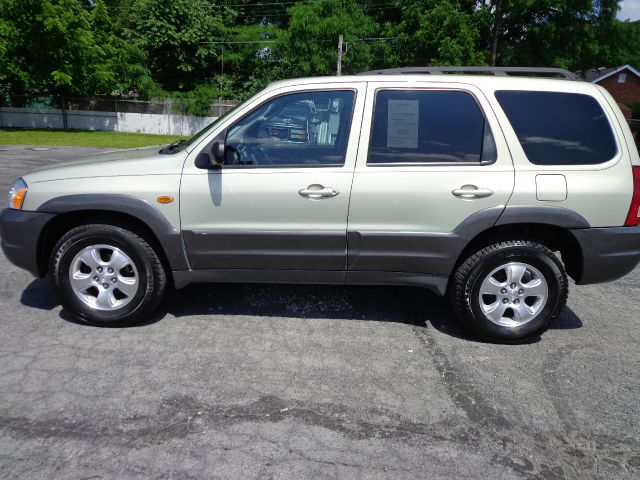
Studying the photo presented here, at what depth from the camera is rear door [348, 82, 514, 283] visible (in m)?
3.62

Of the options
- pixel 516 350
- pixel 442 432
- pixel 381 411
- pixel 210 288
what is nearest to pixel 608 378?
pixel 516 350

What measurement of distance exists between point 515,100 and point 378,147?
1050 mm

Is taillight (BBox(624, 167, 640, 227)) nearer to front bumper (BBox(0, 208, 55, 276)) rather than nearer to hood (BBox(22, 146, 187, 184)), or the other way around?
hood (BBox(22, 146, 187, 184))

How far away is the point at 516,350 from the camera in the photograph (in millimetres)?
3844

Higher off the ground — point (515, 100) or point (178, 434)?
point (515, 100)

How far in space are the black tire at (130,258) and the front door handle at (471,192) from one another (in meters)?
2.24

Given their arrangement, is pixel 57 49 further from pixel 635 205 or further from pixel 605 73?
pixel 605 73

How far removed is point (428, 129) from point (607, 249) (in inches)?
60.9

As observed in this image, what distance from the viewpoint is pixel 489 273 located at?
3.78m

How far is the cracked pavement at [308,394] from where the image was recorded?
254 centimetres

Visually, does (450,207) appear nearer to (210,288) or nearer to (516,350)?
(516,350)

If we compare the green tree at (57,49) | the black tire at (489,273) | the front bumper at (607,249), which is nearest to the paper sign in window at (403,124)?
the black tire at (489,273)

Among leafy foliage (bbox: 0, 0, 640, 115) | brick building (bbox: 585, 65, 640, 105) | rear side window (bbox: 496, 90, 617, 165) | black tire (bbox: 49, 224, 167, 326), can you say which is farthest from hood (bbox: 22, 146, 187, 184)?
brick building (bbox: 585, 65, 640, 105)

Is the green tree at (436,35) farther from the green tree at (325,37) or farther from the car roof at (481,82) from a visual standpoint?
the car roof at (481,82)
